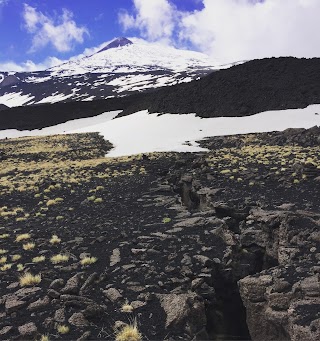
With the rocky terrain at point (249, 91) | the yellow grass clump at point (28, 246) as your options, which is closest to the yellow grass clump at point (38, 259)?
the yellow grass clump at point (28, 246)

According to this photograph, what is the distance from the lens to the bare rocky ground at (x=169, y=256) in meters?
8.81

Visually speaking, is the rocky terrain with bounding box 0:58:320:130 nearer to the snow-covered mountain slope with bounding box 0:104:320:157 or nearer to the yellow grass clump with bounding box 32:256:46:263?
the snow-covered mountain slope with bounding box 0:104:320:157

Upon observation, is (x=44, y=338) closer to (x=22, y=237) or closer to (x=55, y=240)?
(x=55, y=240)

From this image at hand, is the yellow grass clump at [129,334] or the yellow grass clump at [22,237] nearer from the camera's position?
the yellow grass clump at [129,334]

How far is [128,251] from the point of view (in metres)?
12.7

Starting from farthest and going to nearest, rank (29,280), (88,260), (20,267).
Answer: (88,260)
(20,267)
(29,280)

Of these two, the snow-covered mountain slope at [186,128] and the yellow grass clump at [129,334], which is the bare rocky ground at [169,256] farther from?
the snow-covered mountain slope at [186,128]

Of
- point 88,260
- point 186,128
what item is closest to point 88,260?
point 88,260

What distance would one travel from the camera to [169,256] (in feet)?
39.6


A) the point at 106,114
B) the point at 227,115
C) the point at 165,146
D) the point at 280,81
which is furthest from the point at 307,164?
the point at 106,114

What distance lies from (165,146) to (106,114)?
53899 millimetres

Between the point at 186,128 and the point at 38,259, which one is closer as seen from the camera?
the point at 38,259

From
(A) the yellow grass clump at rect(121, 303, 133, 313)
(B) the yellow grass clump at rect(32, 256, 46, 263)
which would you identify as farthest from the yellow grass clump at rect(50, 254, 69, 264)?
(A) the yellow grass clump at rect(121, 303, 133, 313)

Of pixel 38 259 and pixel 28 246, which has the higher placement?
pixel 28 246
